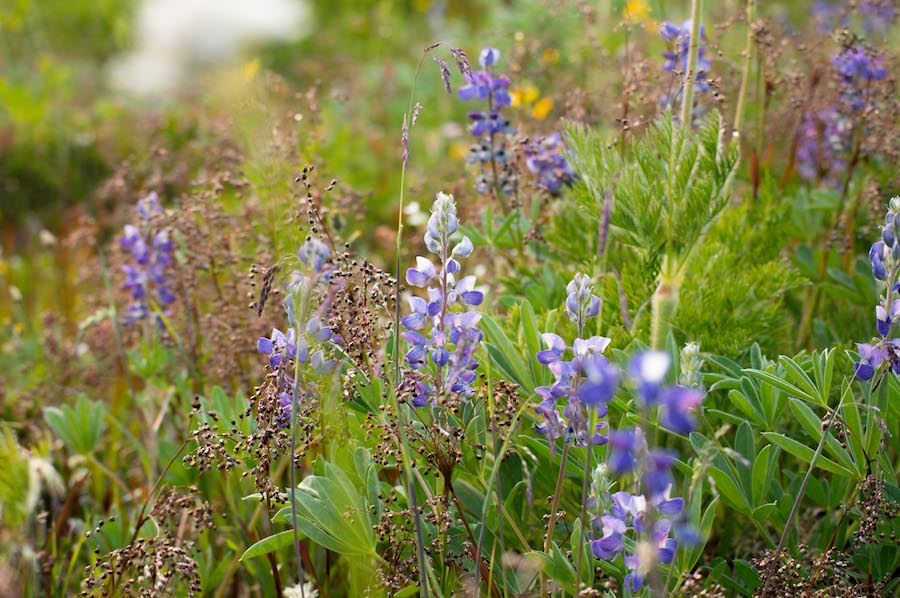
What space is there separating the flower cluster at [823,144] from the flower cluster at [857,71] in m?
0.09

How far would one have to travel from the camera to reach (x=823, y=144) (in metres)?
2.96

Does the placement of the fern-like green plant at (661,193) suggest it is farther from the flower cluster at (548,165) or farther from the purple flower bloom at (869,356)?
the flower cluster at (548,165)

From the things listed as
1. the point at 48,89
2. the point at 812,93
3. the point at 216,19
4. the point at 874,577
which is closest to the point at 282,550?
the point at 874,577

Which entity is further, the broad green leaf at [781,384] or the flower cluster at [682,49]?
the flower cluster at [682,49]

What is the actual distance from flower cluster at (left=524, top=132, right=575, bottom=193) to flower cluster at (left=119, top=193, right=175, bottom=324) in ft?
3.44

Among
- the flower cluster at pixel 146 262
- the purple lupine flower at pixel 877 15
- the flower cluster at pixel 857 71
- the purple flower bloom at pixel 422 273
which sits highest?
the purple lupine flower at pixel 877 15

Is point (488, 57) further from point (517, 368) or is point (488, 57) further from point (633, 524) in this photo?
point (633, 524)

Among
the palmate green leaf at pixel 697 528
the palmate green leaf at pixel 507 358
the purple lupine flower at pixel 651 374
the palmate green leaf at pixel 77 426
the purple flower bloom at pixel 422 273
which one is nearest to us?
the purple lupine flower at pixel 651 374

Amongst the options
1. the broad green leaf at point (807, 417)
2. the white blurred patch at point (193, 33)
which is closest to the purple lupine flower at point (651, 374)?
the broad green leaf at point (807, 417)

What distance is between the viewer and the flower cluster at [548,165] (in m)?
2.39

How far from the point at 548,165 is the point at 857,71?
89 centimetres

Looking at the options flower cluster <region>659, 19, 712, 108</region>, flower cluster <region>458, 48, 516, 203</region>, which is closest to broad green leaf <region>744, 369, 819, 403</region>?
flower cluster <region>659, 19, 712, 108</region>

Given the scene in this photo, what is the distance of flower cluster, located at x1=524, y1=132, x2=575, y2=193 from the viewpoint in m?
2.39

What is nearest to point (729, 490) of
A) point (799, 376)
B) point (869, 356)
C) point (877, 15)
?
point (799, 376)
